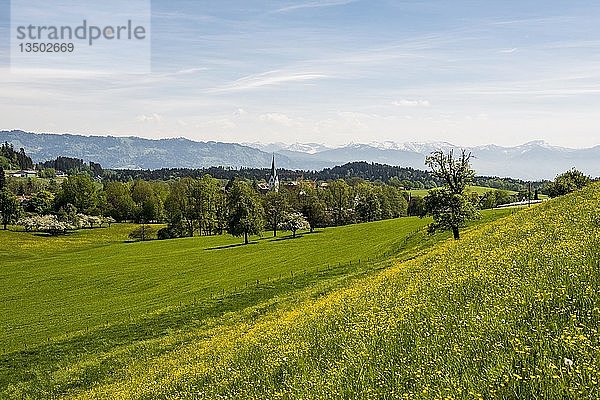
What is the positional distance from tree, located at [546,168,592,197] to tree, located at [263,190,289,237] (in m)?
65.5

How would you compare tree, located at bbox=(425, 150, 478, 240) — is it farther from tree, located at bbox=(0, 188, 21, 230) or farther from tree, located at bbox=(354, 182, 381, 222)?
tree, located at bbox=(0, 188, 21, 230)

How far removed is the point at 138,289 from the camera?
66.3 m

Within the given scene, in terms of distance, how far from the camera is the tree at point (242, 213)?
380 ft

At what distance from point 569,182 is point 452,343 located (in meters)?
88.7

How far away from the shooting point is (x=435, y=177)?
189ft

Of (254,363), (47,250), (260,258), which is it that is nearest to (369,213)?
(260,258)

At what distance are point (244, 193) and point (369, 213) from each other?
58826 mm

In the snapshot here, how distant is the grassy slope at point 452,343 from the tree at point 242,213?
94.1 meters

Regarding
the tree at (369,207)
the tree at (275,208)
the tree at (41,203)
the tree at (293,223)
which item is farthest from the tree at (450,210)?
the tree at (41,203)

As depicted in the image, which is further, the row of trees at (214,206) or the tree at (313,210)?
the tree at (313,210)

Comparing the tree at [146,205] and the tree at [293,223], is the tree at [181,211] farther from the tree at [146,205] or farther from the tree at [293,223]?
the tree at [293,223]

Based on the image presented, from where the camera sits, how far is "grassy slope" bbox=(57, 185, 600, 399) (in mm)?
8578

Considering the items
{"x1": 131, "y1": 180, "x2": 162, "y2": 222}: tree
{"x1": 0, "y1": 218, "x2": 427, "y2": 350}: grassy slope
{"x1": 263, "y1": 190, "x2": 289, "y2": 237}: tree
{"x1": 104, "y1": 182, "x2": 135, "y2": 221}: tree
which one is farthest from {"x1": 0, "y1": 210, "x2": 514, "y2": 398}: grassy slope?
{"x1": 104, "y1": 182, "x2": 135, "y2": 221}: tree

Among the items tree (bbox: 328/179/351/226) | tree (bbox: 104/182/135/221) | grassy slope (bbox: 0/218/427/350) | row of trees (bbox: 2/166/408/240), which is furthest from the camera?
tree (bbox: 104/182/135/221)
